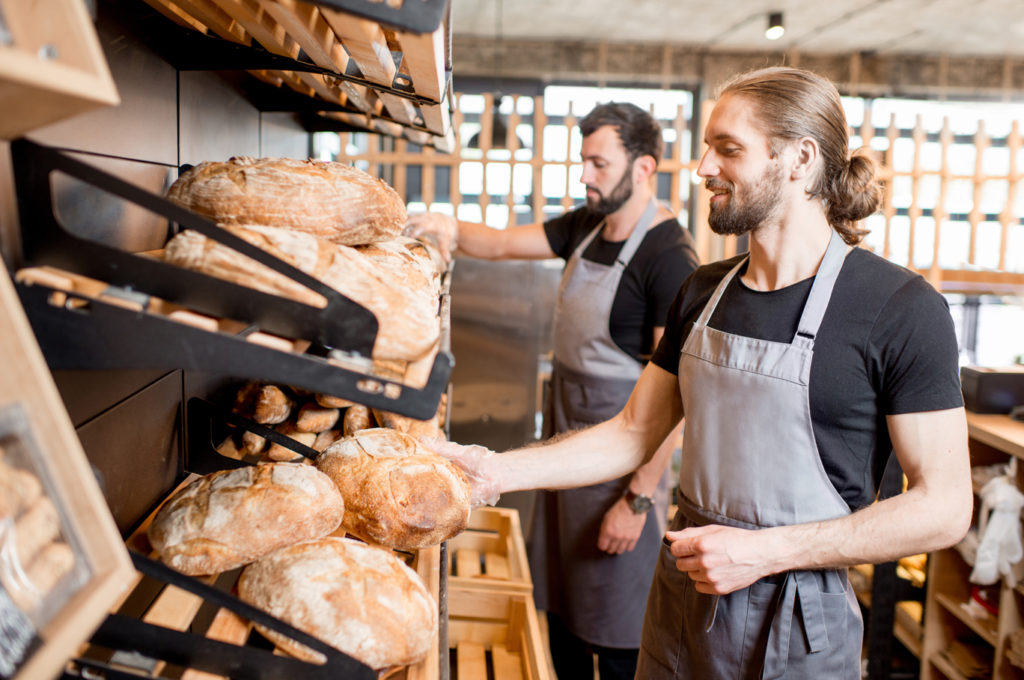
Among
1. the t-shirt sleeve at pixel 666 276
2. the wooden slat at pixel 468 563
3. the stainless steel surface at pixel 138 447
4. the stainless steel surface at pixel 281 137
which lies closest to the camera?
the stainless steel surface at pixel 138 447

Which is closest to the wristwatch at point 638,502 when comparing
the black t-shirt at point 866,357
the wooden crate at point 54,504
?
the black t-shirt at point 866,357

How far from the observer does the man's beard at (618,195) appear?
8.01 feet

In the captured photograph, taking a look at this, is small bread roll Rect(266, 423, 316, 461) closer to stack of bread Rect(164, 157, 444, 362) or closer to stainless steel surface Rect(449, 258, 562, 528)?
stack of bread Rect(164, 157, 444, 362)

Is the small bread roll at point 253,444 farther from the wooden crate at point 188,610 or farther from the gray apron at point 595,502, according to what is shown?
the gray apron at point 595,502

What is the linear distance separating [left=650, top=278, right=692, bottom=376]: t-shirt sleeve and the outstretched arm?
0.46m

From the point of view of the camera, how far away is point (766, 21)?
5480mm

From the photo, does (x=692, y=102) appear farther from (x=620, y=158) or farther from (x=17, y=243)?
(x=17, y=243)

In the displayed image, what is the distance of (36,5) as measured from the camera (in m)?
0.41

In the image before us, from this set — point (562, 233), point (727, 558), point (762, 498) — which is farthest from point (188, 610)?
point (562, 233)

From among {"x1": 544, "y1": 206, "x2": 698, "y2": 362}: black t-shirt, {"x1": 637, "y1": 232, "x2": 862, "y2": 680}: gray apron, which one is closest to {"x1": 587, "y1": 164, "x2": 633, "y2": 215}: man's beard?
{"x1": 544, "y1": 206, "x2": 698, "y2": 362}: black t-shirt

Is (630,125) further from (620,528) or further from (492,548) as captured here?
(492,548)

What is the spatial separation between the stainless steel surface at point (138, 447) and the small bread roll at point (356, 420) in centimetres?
28

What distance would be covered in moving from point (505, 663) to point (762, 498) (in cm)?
75

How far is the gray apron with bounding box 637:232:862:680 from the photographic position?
1276 millimetres
